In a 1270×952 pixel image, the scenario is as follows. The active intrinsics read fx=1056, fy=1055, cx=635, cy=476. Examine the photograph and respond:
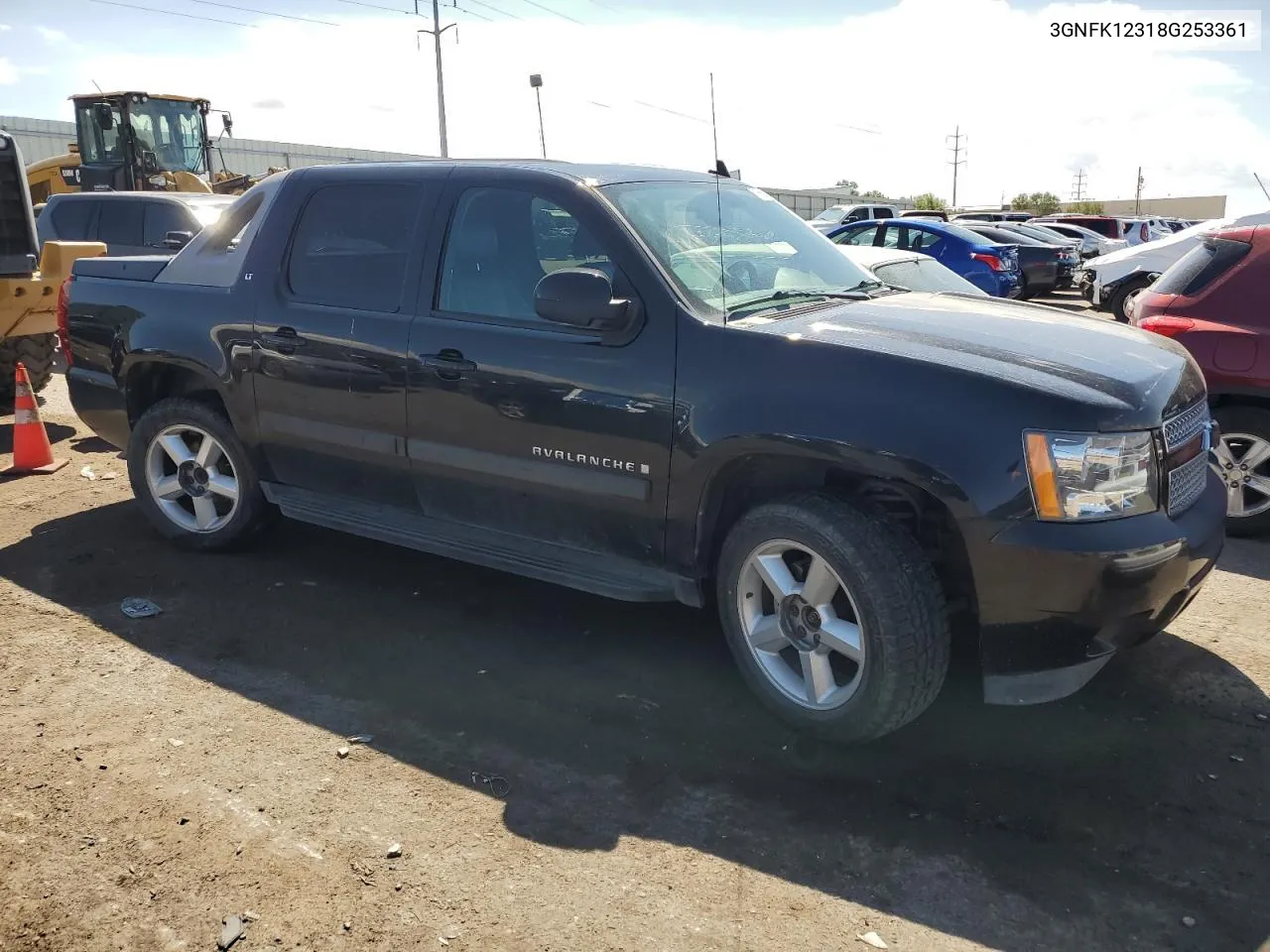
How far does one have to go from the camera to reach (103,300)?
5590mm

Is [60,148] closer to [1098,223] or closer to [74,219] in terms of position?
[74,219]

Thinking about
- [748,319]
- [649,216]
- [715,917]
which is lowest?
[715,917]

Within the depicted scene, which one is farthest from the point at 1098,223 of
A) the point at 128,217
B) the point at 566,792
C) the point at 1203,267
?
the point at 566,792

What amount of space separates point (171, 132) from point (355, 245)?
15.4m

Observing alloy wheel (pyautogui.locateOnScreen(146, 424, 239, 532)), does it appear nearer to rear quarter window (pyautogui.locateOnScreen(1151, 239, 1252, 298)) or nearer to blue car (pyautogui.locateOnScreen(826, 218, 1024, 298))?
rear quarter window (pyautogui.locateOnScreen(1151, 239, 1252, 298))

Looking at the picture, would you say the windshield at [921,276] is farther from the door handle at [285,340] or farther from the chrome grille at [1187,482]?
the door handle at [285,340]


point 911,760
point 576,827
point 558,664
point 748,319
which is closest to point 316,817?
point 576,827

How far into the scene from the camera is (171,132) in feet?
58.4

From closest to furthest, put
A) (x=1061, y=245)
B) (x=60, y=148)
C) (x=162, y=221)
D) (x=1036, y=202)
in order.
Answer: (x=162, y=221), (x=1061, y=245), (x=60, y=148), (x=1036, y=202)

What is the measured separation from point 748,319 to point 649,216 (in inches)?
25.3

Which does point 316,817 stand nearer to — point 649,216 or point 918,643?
point 918,643

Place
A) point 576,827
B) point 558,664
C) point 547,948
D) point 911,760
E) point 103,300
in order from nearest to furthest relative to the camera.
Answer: point 547,948 < point 576,827 < point 911,760 < point 558,664 < point 103,300

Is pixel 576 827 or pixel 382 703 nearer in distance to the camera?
pixel 576 827

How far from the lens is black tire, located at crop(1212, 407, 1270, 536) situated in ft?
18.4
